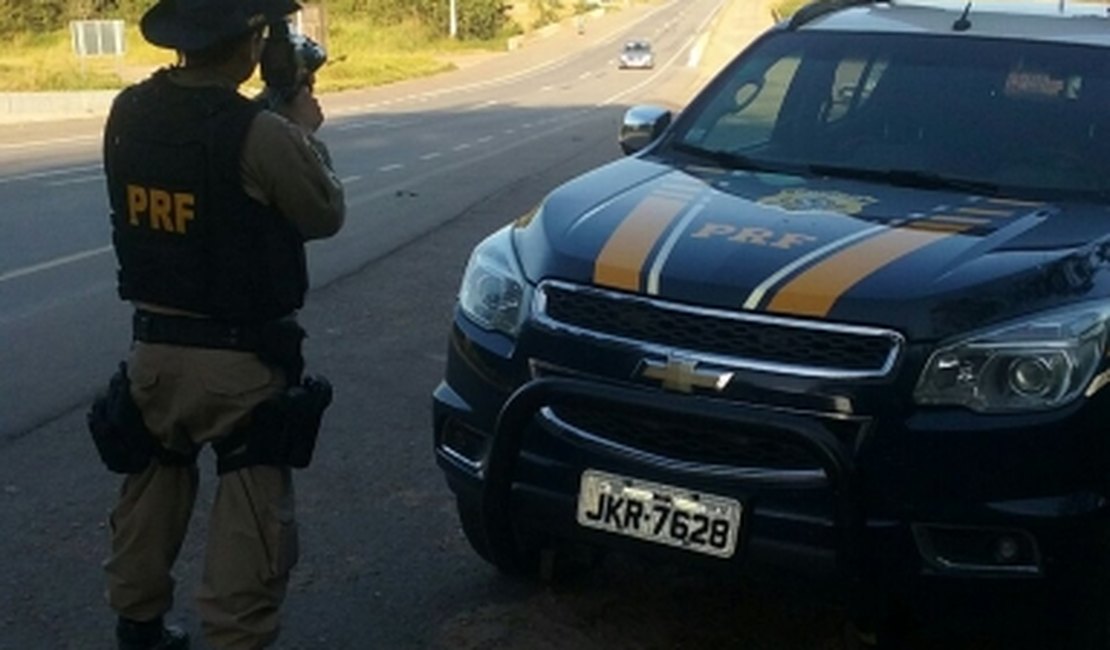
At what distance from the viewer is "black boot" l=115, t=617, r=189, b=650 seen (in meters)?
3.91

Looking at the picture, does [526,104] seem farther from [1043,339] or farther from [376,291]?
[1043,339]

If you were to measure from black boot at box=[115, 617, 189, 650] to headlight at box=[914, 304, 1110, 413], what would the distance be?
198cm

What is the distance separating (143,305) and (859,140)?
7.60ft

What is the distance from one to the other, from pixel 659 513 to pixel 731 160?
162 centimetres

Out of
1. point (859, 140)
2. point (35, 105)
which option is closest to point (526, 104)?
point (35, 105)

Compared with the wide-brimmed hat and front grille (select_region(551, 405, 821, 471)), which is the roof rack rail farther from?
the wide-brimmed hat

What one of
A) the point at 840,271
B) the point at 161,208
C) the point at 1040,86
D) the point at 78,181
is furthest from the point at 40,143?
the point at 840,271

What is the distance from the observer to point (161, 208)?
353 cm

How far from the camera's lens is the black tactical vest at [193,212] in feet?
11.4

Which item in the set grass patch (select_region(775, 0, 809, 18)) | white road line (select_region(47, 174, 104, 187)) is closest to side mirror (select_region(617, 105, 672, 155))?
grass patch (select_region(775, 0, 809, 18))

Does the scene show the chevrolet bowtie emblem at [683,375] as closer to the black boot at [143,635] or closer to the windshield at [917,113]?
the windshield at [917,113]

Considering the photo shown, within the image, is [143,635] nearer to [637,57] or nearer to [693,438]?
[693,438]

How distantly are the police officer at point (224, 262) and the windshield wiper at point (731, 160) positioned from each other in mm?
1597

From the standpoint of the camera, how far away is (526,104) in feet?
133
